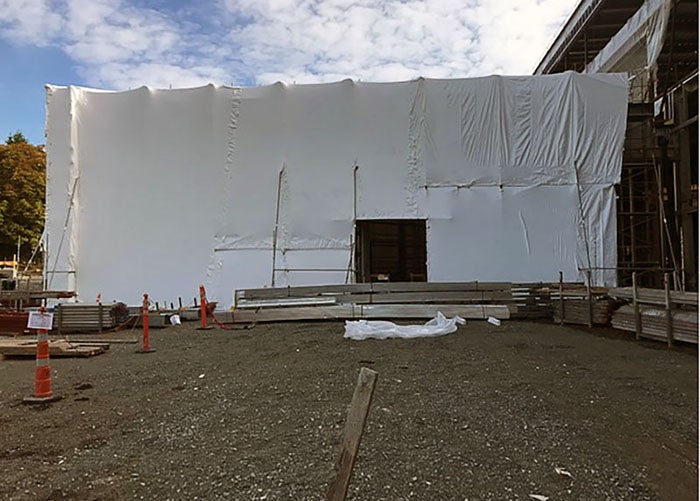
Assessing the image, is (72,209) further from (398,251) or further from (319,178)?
(398,251)

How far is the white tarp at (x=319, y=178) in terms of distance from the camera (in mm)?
15000

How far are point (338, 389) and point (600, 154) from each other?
12.2 metres

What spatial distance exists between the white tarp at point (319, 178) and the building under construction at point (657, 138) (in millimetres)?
1339

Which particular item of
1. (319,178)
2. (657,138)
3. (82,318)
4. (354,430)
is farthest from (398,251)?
(354,430)

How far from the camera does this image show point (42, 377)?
5910mm

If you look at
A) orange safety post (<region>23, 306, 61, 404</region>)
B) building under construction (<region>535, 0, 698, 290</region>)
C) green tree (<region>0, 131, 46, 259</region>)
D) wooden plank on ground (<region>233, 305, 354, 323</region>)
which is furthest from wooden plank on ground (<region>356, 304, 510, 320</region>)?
green tree (<region>0, 131, 46, 259</region>)

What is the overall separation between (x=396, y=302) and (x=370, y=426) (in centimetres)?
819

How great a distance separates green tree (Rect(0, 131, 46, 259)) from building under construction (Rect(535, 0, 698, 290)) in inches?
1220

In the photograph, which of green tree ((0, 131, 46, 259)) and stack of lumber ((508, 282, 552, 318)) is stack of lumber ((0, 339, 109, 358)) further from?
green tree ((0, 131, 46, 259))

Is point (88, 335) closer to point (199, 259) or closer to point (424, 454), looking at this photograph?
point (199, 259)

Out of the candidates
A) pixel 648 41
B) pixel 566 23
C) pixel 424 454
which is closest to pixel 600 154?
pixel 648 41

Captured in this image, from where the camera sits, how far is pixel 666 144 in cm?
1484

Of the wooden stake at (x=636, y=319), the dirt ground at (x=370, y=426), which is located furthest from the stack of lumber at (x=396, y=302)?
the dirt ground at (x=370, y=426)

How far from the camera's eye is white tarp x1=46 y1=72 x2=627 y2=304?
591 inches
